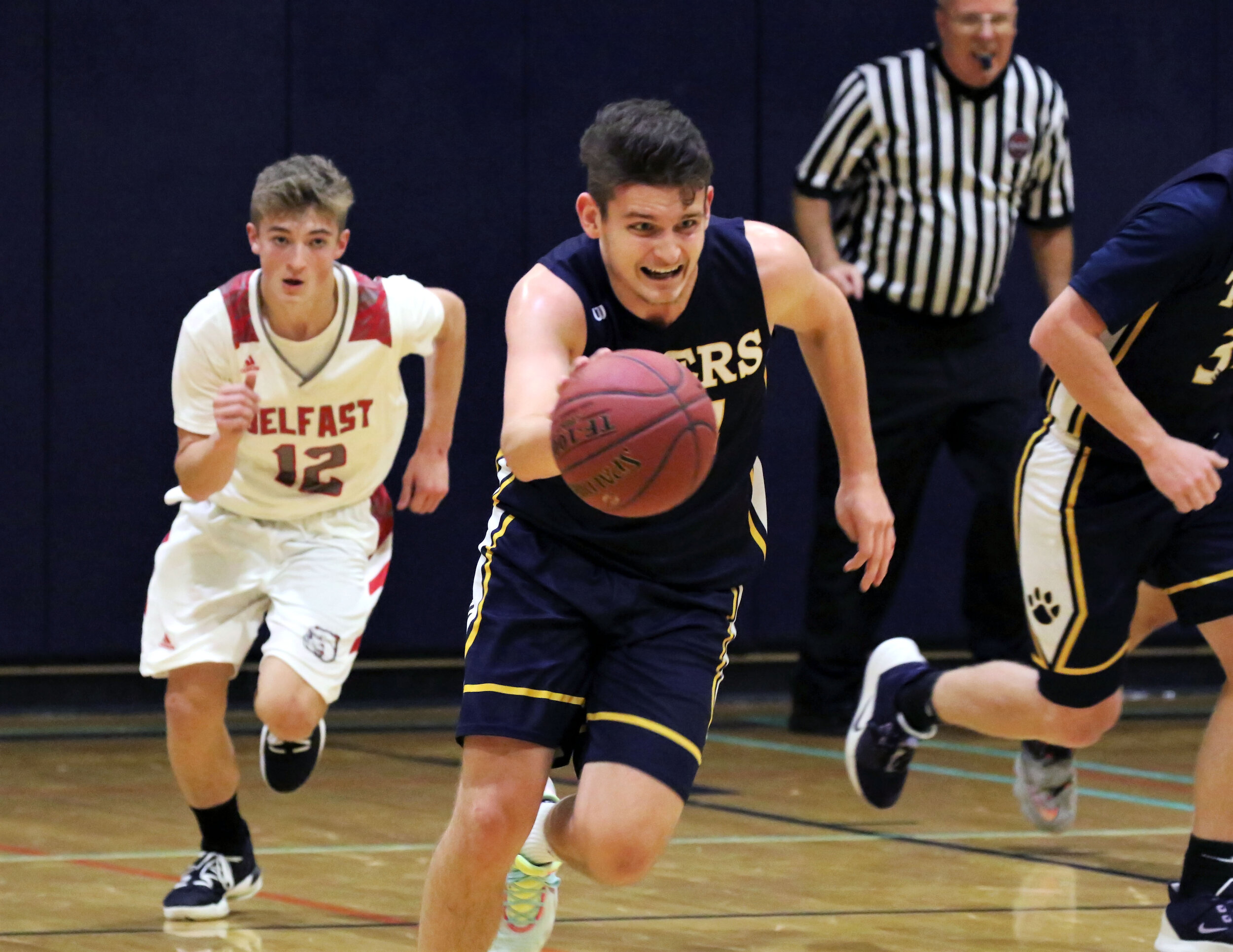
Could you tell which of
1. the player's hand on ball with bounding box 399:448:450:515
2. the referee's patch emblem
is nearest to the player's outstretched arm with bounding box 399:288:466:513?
the player's hand on ball with bounding box 399:448:450:515

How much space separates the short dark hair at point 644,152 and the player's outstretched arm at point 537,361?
19cm

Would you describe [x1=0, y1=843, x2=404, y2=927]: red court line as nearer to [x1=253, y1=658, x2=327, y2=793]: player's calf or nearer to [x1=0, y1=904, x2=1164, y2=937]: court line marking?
[x1=0, y1=904, x2=1164, y2=937]: court line marking

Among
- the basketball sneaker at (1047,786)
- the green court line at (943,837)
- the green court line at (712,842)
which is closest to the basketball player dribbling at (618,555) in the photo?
the green court line at (712,842)

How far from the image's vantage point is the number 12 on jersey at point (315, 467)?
5.00 metres

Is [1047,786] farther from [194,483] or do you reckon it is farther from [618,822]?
[194,483]

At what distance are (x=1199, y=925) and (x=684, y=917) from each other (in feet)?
3.63

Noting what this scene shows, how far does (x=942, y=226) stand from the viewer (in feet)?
23.9

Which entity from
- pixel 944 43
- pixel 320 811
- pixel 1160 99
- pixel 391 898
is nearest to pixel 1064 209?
pixel 944 43

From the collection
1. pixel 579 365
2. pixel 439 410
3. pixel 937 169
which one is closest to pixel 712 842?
pixel 439 410

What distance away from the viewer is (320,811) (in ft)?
19.2

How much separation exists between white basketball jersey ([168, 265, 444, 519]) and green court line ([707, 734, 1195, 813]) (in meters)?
2.52

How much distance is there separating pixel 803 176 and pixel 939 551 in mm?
2151

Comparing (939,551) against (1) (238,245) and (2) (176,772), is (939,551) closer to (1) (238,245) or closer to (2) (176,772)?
(1) (238,245)

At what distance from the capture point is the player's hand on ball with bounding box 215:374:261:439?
4.32 meters
